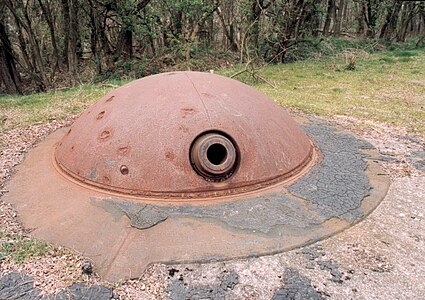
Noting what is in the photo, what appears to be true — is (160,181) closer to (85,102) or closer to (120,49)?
(85,102)

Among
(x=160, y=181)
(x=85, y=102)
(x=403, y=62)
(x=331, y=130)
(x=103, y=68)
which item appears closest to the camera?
(x=160, y=181)

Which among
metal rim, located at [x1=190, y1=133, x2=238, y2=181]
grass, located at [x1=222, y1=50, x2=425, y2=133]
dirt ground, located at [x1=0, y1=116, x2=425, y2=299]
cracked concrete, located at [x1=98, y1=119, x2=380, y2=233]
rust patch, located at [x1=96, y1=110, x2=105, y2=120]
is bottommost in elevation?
grass, located at [x1=222, y1=50, x2=425, y2=133]

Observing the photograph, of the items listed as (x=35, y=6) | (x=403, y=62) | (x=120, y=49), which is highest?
(x=35, y=6)

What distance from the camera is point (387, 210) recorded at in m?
3.36

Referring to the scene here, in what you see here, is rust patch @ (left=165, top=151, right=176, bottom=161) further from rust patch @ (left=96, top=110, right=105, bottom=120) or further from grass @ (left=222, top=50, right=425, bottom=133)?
grass @ (left=222, top=50, right=425, bottom=133)

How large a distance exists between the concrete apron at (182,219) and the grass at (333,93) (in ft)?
9.62

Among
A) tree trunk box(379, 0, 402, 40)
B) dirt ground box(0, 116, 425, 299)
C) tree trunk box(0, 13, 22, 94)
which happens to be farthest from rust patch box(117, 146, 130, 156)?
tree trunk box(379, 0, 402, 40)

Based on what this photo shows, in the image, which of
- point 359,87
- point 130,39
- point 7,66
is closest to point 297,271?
point 359,87

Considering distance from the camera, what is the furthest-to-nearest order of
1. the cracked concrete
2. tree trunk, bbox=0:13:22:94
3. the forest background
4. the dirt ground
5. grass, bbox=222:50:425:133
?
the forest background → tree trunk, bbox=0:13:22:94 → grass, bbox=222:50:425:133 → the cracked concrete → the dirt ground

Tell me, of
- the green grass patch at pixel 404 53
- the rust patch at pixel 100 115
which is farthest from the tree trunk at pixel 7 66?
the green grass patch at pixel 404 53

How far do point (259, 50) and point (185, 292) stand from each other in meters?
12.4

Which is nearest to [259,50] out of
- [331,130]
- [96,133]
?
[331,130]

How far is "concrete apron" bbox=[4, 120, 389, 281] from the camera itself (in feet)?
8.77

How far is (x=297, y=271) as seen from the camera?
255 cm
